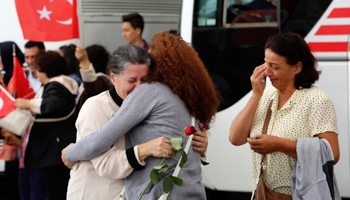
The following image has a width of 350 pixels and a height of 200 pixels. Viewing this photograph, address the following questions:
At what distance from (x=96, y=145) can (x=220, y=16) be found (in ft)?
7.50

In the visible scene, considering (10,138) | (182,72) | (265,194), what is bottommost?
(10,138)

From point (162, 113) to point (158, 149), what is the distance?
19 centimetres

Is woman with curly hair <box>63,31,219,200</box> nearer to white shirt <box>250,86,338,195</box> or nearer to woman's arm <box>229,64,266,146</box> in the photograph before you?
woman's arm <box>229,64,266,146</box>

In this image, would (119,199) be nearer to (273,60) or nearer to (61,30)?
(273,60)

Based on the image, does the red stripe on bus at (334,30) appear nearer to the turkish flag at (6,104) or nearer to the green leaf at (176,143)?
the green leaf at (176,143)

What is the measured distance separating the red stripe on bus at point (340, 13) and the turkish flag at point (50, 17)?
2.38 m

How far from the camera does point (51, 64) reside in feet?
14.1

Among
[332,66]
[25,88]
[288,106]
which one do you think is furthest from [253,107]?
[25,88]

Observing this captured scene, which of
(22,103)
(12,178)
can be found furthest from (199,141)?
(12,178)

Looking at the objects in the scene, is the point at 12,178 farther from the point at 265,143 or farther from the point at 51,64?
the point at 265,143

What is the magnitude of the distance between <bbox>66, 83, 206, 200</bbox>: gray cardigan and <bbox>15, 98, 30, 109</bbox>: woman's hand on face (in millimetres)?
2088

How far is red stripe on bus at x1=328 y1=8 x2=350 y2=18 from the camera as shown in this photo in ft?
11.6

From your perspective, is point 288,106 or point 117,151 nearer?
point 117,151

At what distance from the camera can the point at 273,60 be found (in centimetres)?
249
